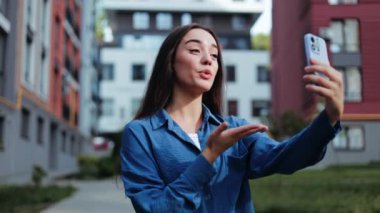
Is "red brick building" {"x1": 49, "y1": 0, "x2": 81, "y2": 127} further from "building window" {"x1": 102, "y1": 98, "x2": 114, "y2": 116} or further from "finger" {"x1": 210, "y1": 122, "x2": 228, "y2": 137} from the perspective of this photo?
"finger" {"x1": 210, "y1": 122, "x2": 228, "y2": 137}

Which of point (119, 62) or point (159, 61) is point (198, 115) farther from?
point (119, 62)

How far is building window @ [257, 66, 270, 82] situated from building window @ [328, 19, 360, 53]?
124ft

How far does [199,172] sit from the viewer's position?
150cm

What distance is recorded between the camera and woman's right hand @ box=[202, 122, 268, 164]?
4.76 ft

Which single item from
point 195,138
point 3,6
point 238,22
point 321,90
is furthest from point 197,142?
point 238,22

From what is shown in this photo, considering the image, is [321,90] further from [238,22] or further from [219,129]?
[238,22]

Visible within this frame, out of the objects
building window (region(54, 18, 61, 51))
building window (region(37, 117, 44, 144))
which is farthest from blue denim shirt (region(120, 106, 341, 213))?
building window (region(54, 18, 61, 51))

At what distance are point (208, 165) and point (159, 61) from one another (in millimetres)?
511

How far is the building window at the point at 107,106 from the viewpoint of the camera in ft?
142

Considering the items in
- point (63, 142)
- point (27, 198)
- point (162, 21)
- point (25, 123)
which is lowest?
point (63, 142)

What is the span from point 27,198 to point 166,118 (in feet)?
26.3

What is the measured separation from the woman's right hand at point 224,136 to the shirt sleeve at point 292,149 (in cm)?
14

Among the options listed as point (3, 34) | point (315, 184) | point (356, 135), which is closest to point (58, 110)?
point (3, 34)

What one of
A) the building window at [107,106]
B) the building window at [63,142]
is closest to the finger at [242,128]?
the building window at [63,142]
